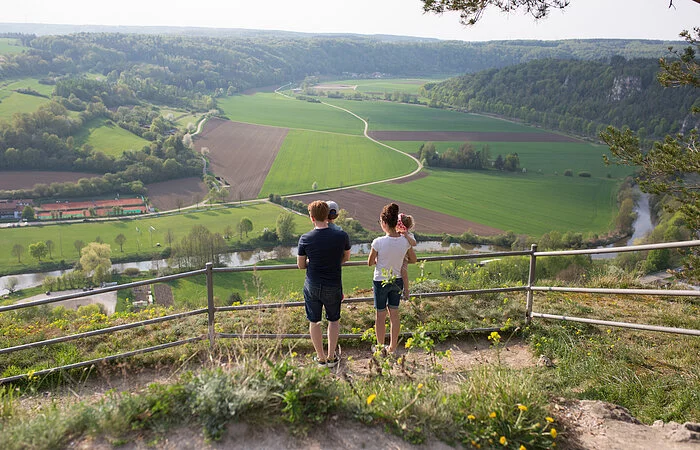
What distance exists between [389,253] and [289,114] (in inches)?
4520

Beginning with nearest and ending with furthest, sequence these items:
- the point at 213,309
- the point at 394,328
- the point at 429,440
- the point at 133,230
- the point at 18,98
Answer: the point at 429,440 → the point at 394,328 → the point at 213,309 → the point at 133,230 → the point at 18,98

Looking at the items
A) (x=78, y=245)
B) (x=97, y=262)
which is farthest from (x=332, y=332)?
(x=78, y=245)

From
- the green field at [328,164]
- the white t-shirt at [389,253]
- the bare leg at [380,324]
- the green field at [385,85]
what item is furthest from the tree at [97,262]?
the green field at [385,85]

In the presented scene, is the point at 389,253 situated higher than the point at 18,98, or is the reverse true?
the point at 18,98

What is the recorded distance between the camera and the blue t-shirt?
16.0 feet

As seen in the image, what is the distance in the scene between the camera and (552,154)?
8538 centimetres

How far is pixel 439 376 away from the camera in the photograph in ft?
17.2

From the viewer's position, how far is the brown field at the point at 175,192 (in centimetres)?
6619

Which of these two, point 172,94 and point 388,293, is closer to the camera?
point 388,293

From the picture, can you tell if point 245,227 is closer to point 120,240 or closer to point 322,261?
point 120,240

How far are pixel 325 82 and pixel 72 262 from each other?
508 feet

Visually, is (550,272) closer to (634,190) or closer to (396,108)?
(634,190)

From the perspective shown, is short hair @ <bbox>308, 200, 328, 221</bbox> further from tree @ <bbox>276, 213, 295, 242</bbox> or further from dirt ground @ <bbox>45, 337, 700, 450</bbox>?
tree @ <bbox>276, 213, 295, 242</bbox>

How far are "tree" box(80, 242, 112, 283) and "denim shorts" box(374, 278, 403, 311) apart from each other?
44.1 meters
